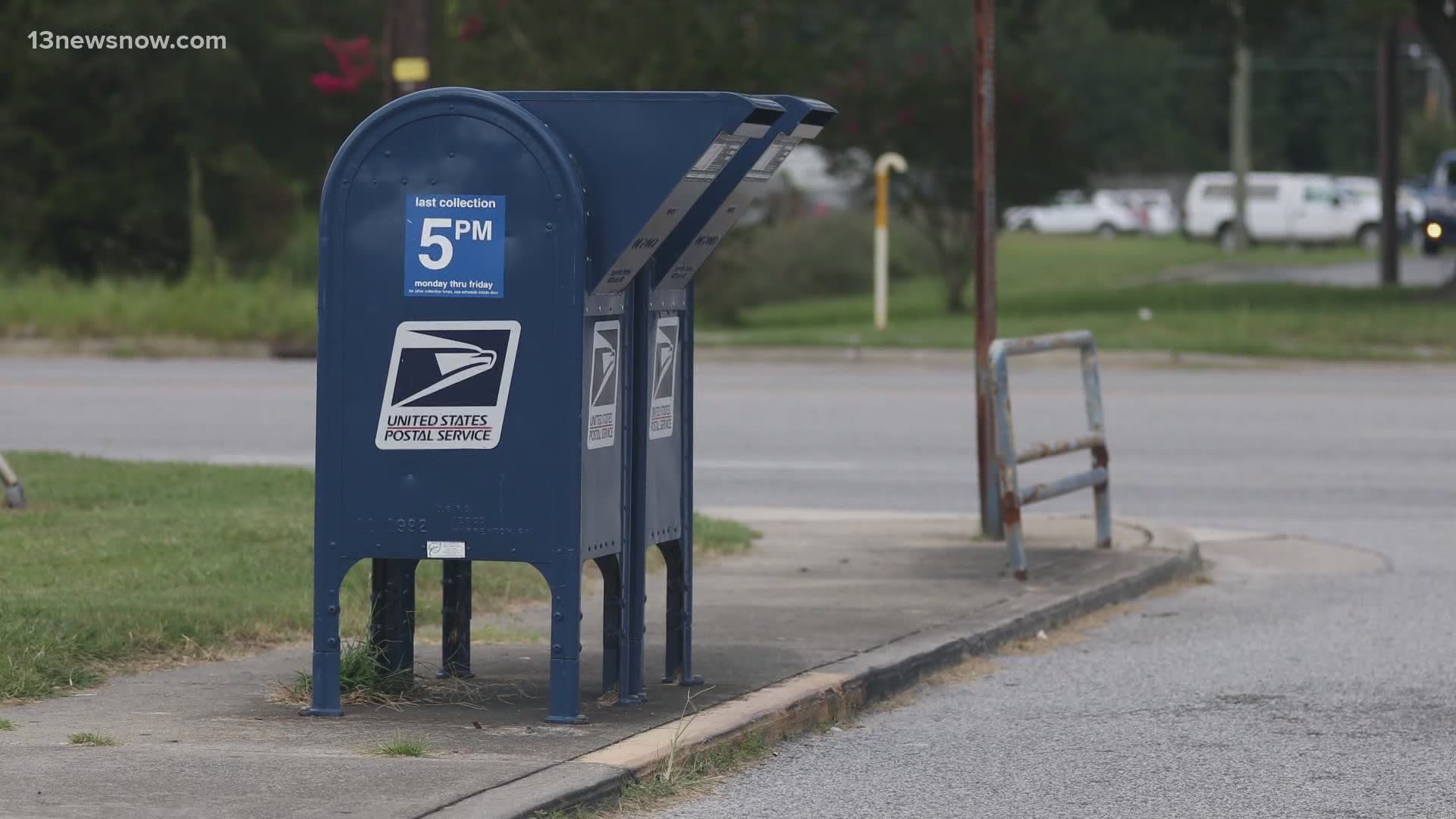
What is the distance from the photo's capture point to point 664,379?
7230 millimetres

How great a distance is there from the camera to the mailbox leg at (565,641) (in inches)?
259

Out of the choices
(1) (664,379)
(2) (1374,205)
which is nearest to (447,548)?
(1) (664,379)

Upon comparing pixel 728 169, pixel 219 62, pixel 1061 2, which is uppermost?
pixel 1061 2

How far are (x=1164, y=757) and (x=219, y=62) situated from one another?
27.9 m

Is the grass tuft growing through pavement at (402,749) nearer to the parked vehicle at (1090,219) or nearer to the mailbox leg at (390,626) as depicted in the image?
the mailbox leg at (390,626)

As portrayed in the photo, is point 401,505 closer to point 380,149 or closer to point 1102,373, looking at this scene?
point 380,149

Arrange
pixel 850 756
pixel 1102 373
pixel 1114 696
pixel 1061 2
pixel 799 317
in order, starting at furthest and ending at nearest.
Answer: pixel 1061 2 < pixel 799 317 < pixel 1102 373 < pixel 1114 696 < pixel 850 756

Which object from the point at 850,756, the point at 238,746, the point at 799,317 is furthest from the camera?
the point at 799,317

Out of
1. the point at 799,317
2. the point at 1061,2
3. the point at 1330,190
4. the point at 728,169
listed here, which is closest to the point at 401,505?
the point at 728,169

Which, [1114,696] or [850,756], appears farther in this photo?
[1114,696]

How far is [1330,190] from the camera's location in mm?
59750

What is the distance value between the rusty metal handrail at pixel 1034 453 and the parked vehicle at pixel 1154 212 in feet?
209

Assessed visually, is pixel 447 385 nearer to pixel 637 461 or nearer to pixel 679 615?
pixel 637 461

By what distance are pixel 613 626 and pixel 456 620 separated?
0.66 meters
